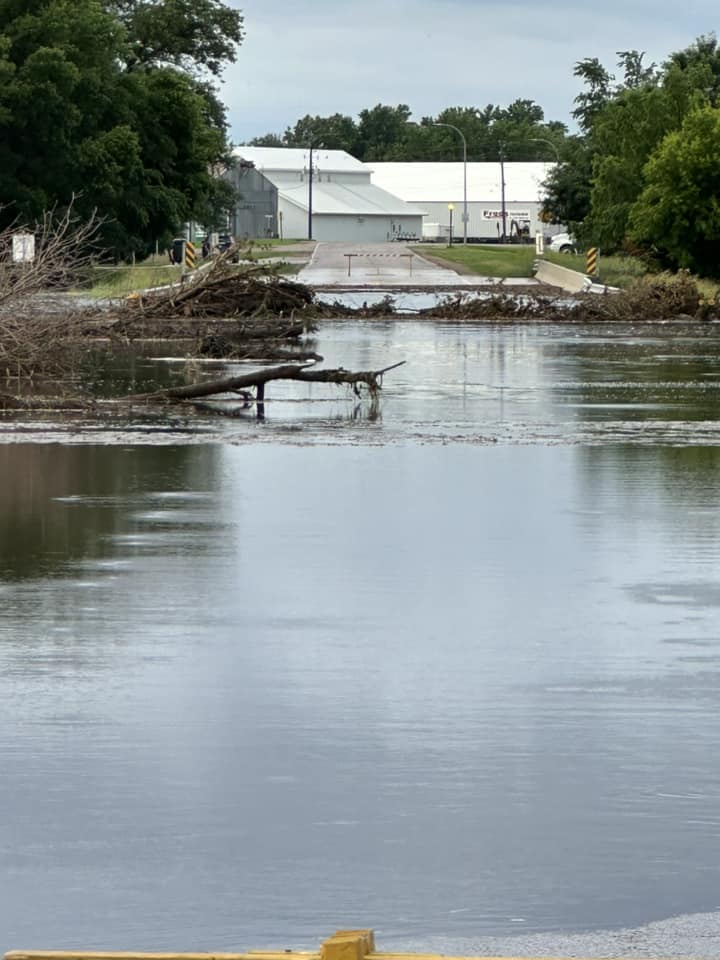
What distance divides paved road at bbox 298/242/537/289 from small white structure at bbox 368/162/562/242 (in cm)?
5802

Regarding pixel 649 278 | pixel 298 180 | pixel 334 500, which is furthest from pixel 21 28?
pixel 298 180

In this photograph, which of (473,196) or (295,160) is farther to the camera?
(473,196)

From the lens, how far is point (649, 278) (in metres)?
60.8

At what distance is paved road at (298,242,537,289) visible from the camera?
70625 mm

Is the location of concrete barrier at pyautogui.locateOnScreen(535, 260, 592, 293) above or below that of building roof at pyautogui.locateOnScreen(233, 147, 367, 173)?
below

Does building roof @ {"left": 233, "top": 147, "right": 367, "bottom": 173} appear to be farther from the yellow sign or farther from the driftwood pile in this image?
the driftwood pile

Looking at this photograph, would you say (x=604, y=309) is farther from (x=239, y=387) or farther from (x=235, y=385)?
(x=235, y=385)

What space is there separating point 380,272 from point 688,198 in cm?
2415

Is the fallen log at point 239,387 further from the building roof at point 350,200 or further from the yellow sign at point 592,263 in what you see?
the building roof at point 350,200

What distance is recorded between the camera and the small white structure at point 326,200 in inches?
5901

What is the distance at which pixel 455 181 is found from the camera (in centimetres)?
17650

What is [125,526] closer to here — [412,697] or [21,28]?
[412,697]

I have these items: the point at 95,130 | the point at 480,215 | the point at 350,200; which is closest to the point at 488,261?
the point at 95,130

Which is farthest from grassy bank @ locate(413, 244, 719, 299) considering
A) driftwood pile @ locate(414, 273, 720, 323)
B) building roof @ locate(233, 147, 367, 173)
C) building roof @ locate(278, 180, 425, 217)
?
building roof @ locate(233, 147, 367, 173)
